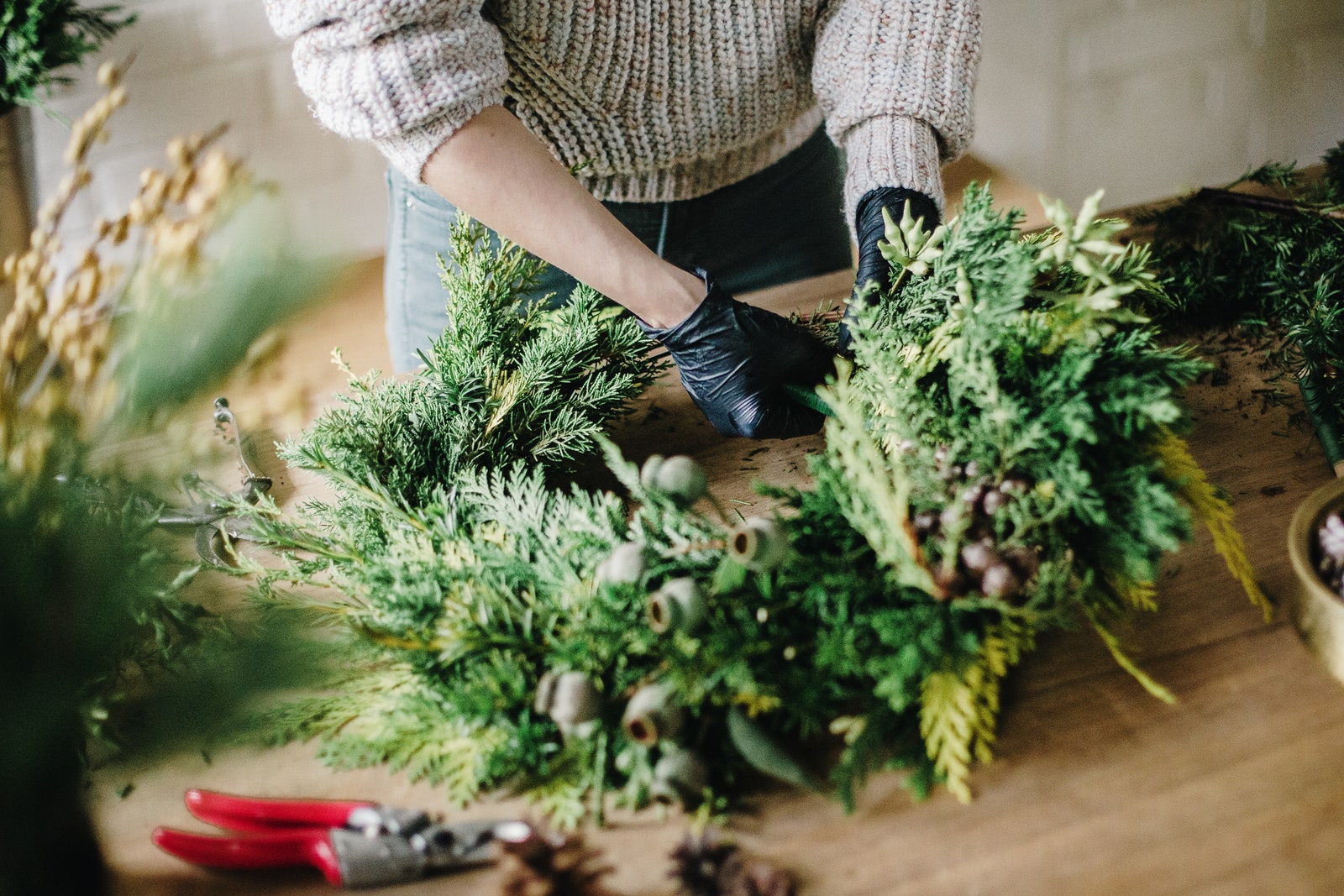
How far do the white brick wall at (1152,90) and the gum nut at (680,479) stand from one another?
2.31 meters

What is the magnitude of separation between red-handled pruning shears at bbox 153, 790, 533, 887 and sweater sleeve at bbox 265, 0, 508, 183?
1.82 ft

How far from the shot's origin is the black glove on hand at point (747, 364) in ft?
2.69

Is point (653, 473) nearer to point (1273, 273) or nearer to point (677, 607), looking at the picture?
point (677, 607)

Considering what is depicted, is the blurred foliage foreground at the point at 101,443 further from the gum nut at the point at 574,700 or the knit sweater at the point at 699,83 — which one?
the knit sweater at the point at 699,83

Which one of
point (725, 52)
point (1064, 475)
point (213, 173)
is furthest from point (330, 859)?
point (725, 52)

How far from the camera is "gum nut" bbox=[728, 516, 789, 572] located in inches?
20.8

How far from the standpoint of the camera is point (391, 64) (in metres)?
0.74

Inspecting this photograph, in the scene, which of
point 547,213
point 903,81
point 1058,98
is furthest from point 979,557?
point 1058,98

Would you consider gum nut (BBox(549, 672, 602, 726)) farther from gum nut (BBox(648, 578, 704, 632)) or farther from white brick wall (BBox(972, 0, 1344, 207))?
white brick wall (BBox(972, 0, 1344, 207))

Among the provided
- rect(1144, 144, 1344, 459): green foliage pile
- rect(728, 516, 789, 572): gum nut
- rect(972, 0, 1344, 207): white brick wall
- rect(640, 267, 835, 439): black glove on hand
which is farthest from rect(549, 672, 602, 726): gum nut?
rect(972, 0, 1344, 207): white brick wall

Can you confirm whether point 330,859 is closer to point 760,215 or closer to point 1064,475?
point 1064,475

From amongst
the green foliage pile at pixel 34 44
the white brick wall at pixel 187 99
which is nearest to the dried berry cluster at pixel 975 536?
the green foliage pile at pixel 34 44

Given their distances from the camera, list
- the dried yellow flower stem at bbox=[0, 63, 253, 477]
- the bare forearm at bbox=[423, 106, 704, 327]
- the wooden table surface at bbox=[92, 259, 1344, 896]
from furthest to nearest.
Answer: the bare forearm at bbox=[423, 106, 704, 327] < the wooden table surface at bbox=[92, 259, 1344, 896] < the dried yellow flower stem at bbox=[0, 63, 253, 477]

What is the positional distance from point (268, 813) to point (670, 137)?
2.73 feet
